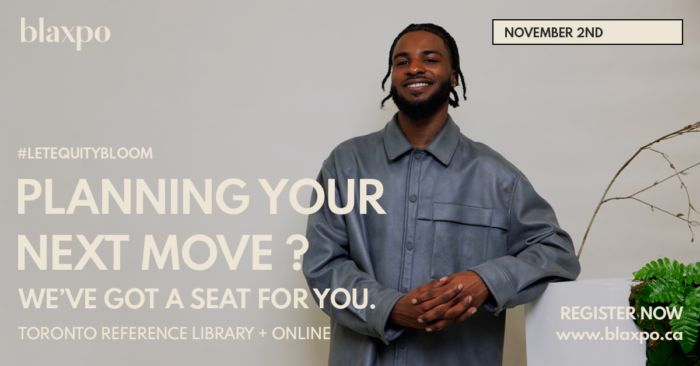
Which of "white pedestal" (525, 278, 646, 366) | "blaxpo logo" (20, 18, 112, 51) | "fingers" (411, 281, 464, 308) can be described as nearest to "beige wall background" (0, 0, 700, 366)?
"blaxpo logo" (20, 18, 112, 51)

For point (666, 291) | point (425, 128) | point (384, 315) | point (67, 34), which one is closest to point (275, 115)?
point (425, 128)

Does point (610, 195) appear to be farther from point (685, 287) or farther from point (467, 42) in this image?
point (685, 287)

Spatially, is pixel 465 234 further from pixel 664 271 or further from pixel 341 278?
pixel 664 271

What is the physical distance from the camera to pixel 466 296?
1609 mm

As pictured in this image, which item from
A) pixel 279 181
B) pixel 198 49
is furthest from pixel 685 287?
pixel 198 49

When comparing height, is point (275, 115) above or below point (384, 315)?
above

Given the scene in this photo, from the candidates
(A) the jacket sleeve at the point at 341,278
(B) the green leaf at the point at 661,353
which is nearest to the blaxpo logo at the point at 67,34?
(A) the jacket sleeve at the point at 341,278

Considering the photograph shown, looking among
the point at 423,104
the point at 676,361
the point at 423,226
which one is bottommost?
the point at 676,361

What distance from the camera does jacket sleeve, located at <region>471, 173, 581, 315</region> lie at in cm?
164

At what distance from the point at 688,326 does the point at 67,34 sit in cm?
276

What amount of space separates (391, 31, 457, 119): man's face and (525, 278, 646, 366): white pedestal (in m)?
0.68

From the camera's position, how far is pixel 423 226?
1864mm

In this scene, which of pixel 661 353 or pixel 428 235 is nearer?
pixel 661 353

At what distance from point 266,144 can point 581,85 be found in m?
1.45
